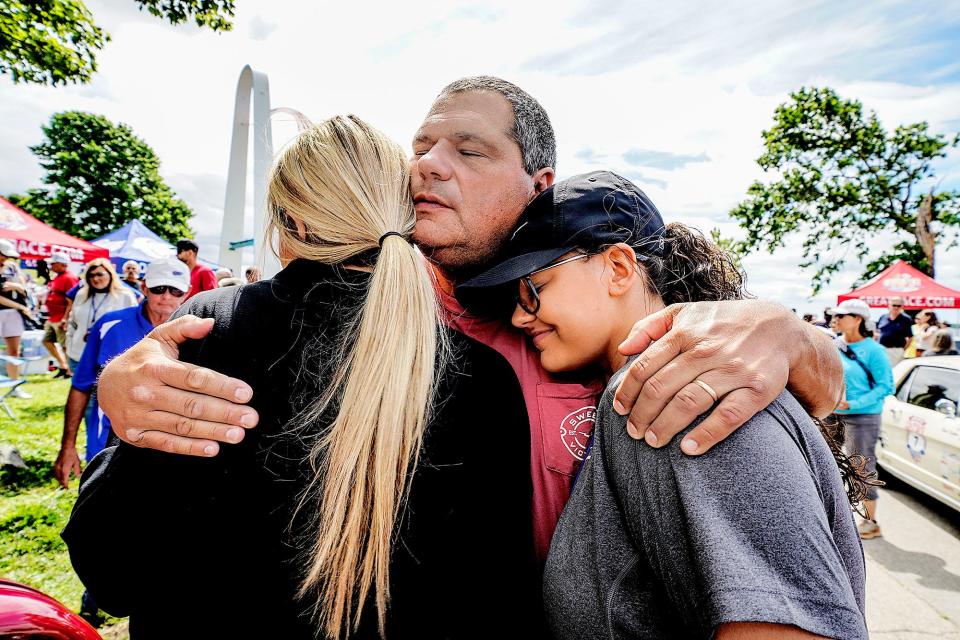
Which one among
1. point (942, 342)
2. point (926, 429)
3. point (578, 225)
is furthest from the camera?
point (942, 342)

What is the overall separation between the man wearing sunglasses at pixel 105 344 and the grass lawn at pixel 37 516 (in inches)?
28.4

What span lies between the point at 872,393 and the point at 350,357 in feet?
20.2

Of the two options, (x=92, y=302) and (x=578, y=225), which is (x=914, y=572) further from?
(x=92, y=302)

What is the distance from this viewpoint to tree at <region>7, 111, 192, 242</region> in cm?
4128

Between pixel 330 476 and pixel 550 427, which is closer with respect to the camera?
pixel 330 476

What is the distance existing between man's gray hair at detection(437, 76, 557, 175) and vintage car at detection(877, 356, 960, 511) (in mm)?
5677

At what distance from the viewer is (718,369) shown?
111 cm

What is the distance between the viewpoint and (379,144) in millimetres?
1437

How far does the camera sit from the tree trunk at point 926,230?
2000cm

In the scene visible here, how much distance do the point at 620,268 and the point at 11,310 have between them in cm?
1282

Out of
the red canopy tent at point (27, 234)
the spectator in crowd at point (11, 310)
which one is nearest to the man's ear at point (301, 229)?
the spectator in crowd at point (11, 310)

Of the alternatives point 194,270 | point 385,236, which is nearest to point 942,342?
point 385,236

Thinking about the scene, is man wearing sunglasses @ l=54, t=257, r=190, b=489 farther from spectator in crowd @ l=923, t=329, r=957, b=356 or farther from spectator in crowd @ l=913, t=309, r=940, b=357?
spectator in crowd @ l=913, t=309, r=940, b=357

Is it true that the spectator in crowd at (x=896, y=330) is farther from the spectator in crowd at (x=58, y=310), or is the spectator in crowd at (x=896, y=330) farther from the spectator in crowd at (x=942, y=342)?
the spectator in crowd at (x=58, y=310)
